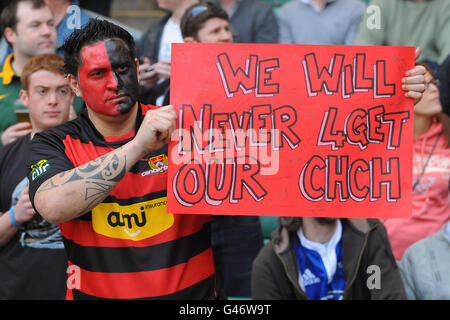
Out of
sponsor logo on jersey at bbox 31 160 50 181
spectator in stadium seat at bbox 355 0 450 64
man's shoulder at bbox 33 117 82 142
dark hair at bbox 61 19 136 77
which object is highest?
spectator in stadium seat at bbox 355 0 450 64

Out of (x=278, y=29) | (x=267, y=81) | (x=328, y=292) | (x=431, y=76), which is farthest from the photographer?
(x=278, y=29)

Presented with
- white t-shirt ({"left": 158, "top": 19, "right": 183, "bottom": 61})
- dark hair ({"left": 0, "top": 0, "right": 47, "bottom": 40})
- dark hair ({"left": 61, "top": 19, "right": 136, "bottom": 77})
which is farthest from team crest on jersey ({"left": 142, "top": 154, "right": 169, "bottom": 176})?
dark hair ({"left": 0, "top": 0, "right": 47, "bottom": 40})

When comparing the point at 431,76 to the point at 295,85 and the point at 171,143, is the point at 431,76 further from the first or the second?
the point at 171,143

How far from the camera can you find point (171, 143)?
213 centimetres

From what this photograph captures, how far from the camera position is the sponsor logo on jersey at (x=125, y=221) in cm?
208

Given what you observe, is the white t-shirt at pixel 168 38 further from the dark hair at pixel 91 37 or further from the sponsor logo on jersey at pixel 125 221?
the sponsor logo on jersey at pixel 125 221

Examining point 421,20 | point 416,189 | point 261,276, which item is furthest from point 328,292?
point 421,20

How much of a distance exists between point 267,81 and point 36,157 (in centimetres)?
91

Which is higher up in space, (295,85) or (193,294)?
(295,85)

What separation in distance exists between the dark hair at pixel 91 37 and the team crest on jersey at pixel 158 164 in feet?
1.29

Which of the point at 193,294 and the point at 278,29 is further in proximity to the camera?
the point at 278,29

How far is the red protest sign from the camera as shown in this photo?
220 centimetres

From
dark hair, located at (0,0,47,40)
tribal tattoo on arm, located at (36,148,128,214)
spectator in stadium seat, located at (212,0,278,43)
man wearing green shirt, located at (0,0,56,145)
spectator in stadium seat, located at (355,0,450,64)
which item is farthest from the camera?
spectator in stadium seat, located at (212,0,278,43)

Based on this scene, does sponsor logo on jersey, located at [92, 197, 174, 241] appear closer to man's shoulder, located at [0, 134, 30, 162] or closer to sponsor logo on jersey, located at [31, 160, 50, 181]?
sponsor logo on jersey, located at [31, 160, 50, 181]
